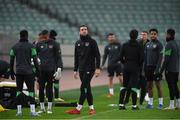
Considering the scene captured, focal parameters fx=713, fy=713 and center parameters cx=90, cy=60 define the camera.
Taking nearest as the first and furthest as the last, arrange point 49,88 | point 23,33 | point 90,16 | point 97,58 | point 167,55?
point 23,33 < point 97,58 < point 49,88 < point 167,55 < point 90,16

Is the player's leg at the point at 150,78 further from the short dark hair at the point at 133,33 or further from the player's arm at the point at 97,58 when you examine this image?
the player's arm at the point at 97,58

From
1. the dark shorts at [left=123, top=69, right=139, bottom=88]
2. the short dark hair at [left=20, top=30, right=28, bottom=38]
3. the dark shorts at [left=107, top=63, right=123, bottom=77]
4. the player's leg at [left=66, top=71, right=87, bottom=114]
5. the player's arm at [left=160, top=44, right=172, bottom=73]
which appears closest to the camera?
the short dark hair at [left=20, top=30, right=28, bottom=38]

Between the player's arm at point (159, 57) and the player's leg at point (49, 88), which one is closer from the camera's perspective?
the player's leg at point (49, 88)

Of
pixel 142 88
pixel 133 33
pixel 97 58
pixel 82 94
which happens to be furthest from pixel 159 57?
pixel 82 94

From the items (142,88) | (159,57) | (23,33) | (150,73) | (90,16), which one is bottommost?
(142,88)

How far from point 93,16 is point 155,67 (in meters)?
25.6

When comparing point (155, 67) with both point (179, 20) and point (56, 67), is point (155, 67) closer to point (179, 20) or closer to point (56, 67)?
point (56, 67)

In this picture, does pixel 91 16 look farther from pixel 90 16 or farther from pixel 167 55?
pixel 167 55

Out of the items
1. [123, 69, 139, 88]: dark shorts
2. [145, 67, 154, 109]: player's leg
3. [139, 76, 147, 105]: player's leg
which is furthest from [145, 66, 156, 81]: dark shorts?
[123, 69, 139, 88]: dark shorts

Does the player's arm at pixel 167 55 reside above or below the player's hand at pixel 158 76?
above

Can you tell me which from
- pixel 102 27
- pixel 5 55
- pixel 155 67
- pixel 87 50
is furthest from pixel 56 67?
pixel 102 27

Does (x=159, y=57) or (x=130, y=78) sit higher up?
(x=159, y=57)

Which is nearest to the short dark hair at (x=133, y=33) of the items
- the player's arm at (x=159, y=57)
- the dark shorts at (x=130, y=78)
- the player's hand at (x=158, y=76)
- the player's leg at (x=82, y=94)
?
the dark shorts at (x=130, y=78)

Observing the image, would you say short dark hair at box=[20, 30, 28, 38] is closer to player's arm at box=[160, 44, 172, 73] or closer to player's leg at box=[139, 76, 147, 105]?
player's arm at box=[160, 44, 172, 73]
